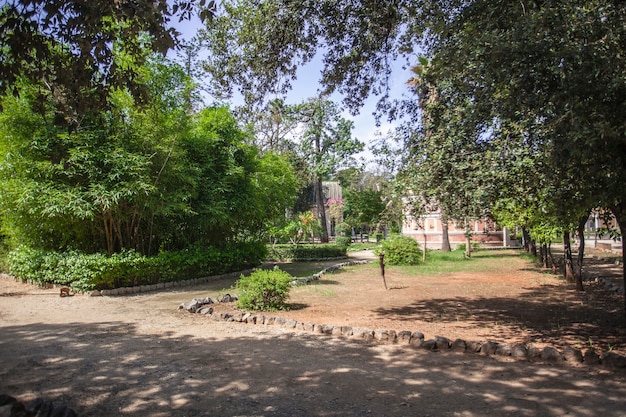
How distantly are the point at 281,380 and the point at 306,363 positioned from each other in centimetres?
69

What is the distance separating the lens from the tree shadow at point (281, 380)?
4.14 metres

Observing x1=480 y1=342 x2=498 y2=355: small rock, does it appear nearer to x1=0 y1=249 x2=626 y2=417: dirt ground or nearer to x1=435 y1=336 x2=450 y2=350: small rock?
x1=0 y1=249 x2=626 y2=417: dirt ground

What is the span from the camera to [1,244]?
17.7m

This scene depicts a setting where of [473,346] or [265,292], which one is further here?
[265,292]

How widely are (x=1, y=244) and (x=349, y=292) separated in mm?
14435

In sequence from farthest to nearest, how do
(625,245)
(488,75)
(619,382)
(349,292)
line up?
(349,292), (625,245), (488,75), (619,382)

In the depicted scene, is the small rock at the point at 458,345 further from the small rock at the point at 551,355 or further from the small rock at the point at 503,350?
the small rock at the point at 551,355

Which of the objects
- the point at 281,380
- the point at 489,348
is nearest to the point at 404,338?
the point at 489,348

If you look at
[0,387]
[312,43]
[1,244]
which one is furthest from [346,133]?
[0,387]

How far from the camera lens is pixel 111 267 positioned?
11656 millimetres

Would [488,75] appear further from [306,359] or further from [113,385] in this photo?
[113,385]

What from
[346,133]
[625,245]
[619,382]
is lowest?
[619,382]

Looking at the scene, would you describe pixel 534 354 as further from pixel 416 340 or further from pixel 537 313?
pixel 537 313

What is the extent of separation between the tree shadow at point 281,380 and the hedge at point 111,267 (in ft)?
16.0
